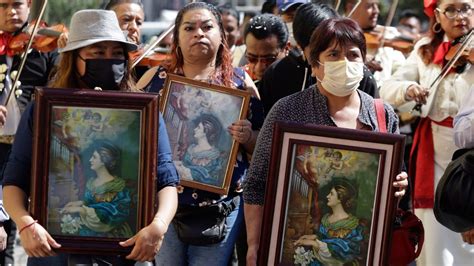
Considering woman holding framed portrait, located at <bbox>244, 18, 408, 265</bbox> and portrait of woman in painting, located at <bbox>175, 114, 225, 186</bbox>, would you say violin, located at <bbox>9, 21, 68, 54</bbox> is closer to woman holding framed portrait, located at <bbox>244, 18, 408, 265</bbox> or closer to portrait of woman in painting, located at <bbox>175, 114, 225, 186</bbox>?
portrait of woman in painting, located at <bbox>175, 114, 225, 186</bbox>

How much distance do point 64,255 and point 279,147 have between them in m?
0.99

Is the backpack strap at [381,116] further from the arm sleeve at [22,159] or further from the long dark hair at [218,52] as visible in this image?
the arm sleeve at [22,159]

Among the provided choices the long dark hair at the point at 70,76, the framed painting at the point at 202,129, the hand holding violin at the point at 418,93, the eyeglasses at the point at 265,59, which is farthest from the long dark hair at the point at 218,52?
the hand holding violin at the point at 418,93

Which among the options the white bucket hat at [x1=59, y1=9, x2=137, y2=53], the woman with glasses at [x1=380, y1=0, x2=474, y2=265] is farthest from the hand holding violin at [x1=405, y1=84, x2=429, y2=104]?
the white bucket hat at [x1=59, y1=9, x2=137, y2=53]

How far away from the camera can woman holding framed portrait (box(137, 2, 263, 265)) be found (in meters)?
5.89

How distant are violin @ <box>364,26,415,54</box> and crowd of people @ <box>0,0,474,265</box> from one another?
0.06 ft

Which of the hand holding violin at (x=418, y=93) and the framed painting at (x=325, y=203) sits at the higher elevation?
the hand holding violin at (x=418, y=93)

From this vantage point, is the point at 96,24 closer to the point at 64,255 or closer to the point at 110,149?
the point at 110,149

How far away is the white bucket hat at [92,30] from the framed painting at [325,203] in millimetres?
826

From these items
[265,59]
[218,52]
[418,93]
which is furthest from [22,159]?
[418,93]

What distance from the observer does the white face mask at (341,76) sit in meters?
5.01

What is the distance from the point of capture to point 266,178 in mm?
5105

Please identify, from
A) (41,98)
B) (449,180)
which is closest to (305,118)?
(449,180)

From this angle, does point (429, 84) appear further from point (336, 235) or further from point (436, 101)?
point (336, 235)
